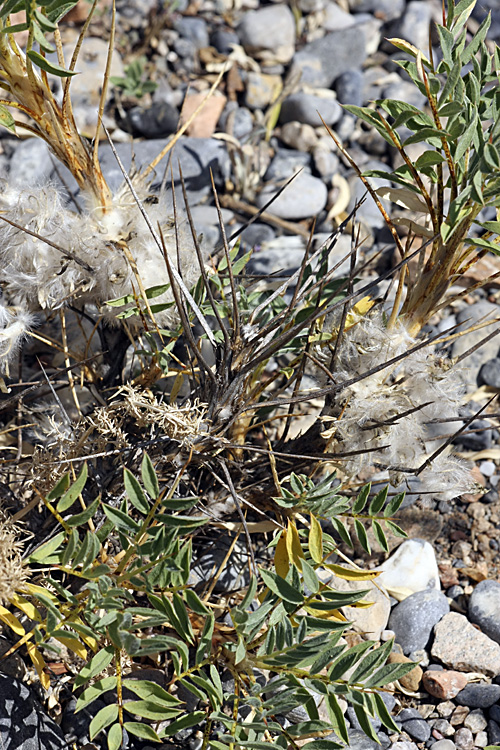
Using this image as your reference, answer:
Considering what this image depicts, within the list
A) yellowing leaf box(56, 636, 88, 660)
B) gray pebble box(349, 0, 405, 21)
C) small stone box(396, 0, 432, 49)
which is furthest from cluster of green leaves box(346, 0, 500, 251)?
gray pebble box(349, 0, 405, 21)

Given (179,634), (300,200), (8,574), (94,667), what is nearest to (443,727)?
(179,634)

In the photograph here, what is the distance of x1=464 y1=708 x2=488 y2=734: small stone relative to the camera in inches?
54.4

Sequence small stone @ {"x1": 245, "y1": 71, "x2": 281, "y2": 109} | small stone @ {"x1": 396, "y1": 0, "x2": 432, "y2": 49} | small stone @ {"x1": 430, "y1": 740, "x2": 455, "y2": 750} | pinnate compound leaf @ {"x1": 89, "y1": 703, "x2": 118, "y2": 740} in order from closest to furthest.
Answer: pinnate compound leaf @ {"x1": 89, "y1": 703, "x2": 118, "y2": 740}
small stone @ {"x1": 430, "y1": 740, "x2": 455, "y2": 750}
small stone @ {"x1": 245, "y1": 71, "x2": 281, "y2": 109}
small stone @ {"x1": 396, "y1": 0, "x2": 432, "y2": 49}

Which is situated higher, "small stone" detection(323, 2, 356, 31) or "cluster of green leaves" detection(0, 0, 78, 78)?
"cluster of green leaves" detection(0, 0, 78, 78)

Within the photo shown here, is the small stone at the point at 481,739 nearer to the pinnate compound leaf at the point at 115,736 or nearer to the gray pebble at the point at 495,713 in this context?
the gray pebble at the point at 495,713

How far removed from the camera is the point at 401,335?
129cm

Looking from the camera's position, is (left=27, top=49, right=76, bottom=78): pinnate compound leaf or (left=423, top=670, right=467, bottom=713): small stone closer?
(left=27, top=49, right=76, bottom=78): pinnate compound leaf

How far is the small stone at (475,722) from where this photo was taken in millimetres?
1383

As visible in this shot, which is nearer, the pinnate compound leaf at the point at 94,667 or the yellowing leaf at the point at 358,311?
the pinnate compound leaf at the point at 94,667

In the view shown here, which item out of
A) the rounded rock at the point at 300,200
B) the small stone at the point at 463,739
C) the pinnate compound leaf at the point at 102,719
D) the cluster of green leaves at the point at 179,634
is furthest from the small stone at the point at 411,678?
the rounded rock at the point at 300,200

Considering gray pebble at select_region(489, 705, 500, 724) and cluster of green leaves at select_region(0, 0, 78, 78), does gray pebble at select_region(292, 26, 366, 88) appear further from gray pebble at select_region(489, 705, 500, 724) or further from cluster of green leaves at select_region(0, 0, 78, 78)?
gray pebble at select_region(489, 705, 500, 724)

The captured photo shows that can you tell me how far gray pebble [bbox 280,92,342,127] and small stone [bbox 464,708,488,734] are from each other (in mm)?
1964

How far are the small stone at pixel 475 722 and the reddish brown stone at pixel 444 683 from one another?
5 centimetres

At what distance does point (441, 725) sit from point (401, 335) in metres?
0.76
